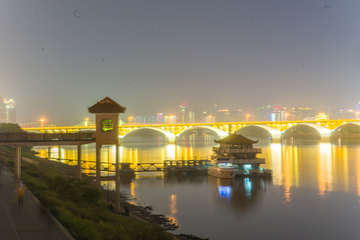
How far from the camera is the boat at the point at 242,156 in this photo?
4369 centimetres

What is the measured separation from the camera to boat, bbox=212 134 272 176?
43694 millimetres

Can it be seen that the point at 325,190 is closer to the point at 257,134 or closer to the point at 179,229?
the point at 179,229

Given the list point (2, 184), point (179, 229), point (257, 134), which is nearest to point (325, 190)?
point (179, 229)

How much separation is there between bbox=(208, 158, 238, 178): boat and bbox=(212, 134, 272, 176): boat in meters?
0.91

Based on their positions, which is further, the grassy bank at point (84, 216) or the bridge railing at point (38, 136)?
the bridge railing at point (38, 136)

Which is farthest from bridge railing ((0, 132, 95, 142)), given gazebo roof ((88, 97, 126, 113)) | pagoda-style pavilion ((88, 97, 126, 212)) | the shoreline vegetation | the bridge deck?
the shoreline vegetation

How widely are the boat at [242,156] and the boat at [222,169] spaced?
0.91 metres

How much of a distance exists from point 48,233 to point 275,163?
52.6 metres

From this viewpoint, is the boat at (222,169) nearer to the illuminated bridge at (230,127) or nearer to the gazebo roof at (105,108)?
the gazebo roof at (105,108)

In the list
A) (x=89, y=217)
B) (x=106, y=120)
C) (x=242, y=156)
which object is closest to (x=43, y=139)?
(x=106, y=120)

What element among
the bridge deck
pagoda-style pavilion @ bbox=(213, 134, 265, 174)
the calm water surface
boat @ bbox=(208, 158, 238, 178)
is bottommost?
the calm water surface

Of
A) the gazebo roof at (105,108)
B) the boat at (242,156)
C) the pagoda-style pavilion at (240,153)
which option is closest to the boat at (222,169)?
the boat at (242,156)

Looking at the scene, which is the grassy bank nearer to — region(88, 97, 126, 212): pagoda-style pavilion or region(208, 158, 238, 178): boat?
region(88, 97, 126, 212): pagoda-style pavilion

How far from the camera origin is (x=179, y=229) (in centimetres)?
2197
